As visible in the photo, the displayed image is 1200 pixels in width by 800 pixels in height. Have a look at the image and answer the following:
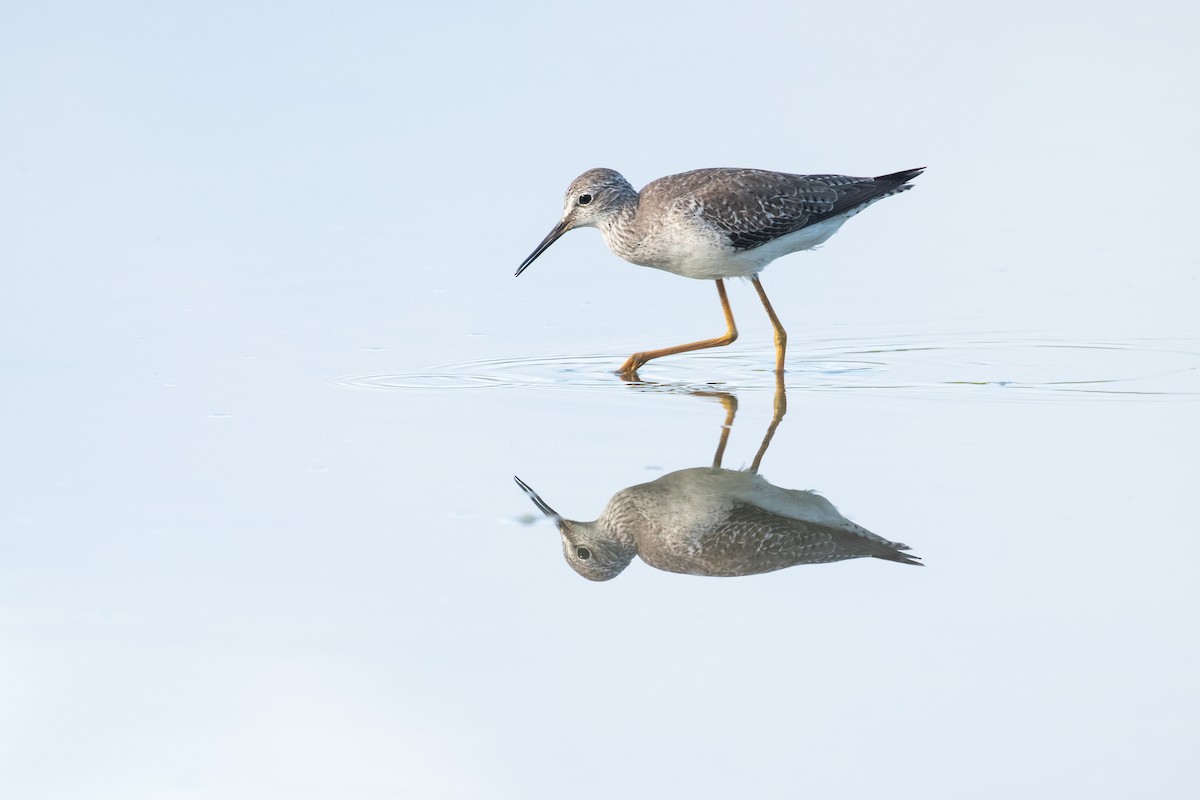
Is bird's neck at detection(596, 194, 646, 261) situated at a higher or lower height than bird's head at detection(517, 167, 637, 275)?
lower

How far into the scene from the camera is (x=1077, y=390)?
1195 centimetres

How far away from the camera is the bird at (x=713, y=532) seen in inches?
347

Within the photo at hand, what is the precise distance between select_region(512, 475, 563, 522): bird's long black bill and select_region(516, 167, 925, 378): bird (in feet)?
10.1

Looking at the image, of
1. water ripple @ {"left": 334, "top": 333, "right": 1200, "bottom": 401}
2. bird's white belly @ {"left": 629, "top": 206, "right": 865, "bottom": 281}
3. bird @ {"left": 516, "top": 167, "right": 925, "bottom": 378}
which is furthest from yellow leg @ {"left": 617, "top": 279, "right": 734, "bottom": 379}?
bird's white belly @ {"left": 629, "top": 206, "right": 865, "bottom": 281}

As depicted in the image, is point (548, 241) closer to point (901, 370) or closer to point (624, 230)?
point (624, 230)

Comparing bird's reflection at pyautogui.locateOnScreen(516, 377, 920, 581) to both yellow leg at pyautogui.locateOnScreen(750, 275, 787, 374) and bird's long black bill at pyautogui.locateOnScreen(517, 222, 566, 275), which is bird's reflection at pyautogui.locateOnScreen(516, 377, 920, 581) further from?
bird's long black bill at pyautogui.locateOnScreen(517, 222, 566, 275)

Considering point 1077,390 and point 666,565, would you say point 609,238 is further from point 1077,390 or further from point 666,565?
point 666,565

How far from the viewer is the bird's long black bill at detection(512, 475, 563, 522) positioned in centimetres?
938

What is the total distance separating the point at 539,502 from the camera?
960cm

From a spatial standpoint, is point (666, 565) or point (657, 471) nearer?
point (666, 565)

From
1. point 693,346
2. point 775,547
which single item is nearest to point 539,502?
point 775,547

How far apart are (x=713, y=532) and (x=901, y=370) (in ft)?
13.5

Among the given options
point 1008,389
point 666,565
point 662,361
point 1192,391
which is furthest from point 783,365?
point 666,565

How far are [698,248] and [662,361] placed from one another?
1.23 metres
